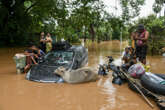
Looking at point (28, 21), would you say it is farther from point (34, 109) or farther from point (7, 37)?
point (34, 109)

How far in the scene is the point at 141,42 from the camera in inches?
229

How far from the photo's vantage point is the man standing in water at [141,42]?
5684 millimetres

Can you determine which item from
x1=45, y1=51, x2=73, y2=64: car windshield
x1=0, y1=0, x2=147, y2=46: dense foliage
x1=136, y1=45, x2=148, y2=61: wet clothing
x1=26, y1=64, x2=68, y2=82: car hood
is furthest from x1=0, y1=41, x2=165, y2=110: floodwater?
x1=0, y1=0, x2=147, y2=46: dense foliage

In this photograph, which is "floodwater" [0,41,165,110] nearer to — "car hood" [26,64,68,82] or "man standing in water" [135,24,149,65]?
"car hood" [26,64,68,82]

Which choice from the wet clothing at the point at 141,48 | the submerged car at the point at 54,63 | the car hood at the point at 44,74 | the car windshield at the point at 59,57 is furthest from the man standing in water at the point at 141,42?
the car hood at the point at 44,74

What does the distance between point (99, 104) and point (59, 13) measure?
11010mm

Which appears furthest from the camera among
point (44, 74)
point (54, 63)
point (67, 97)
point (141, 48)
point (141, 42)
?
point (141, 48)

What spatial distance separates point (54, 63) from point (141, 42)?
3.55 meters

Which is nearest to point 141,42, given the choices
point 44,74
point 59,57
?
point 59,57

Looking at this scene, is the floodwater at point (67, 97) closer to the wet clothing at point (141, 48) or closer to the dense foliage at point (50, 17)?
the wet clothing at point (141, 48)

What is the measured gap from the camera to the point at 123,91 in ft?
14.7

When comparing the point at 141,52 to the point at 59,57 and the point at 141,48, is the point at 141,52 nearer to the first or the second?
the point at 141,48

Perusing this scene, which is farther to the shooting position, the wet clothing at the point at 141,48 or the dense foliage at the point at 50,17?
the dense foliage at the point at 50,17

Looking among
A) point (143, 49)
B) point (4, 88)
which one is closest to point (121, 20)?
point (143, 49)
